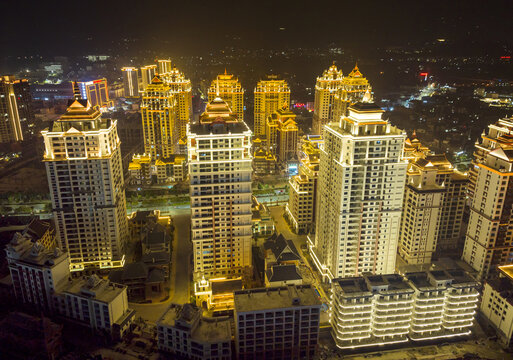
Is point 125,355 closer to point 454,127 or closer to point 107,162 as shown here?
point 107,162

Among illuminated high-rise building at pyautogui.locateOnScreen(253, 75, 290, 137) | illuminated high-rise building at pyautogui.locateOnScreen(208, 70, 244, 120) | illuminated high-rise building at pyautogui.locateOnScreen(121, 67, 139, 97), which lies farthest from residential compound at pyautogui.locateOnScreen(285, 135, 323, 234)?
illuminated high-rise building at pyautogui.locateOnScreen(121, 67, 139, 97)

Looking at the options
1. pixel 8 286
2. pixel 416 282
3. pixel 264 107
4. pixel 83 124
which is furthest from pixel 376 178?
pixel 264 107

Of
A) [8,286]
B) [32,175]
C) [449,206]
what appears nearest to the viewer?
[8,286]

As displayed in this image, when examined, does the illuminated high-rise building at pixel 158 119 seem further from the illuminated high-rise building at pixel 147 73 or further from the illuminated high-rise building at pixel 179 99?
the illuminated high-rise building at pixel 147 73

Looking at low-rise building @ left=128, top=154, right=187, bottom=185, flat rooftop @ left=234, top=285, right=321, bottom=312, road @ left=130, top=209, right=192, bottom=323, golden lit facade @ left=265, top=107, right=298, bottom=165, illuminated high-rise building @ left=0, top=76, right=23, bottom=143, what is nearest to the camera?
flat rooftop @ left=234, top=285, right=321, bottom=312

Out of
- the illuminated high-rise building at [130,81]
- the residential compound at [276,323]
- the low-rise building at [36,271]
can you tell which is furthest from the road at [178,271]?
the illuminated high-rise building at [130,81]

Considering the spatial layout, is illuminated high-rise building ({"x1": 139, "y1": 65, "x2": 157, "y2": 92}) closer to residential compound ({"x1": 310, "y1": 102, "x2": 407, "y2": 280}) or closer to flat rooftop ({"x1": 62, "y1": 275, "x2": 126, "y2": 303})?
residential compound ({"x1": 310, "y1": 102, "x2": 407, "y2": 280})
